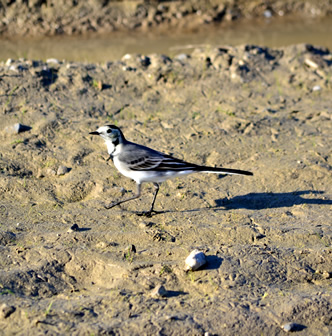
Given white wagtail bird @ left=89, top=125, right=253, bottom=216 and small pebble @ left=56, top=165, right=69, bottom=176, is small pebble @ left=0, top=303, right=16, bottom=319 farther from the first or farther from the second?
small pebble @ left=56, top=165, right=69, bottom=176

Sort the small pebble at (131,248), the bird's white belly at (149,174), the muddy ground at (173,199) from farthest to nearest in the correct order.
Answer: the bird's white belly at (149,174) < the small pebble at (131,248) < the muddy ground at (173,199)

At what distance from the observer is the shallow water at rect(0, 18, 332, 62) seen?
11828mm

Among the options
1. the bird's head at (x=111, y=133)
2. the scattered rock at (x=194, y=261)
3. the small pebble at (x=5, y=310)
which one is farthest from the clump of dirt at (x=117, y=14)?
the small pebble at (x=5, y=310)

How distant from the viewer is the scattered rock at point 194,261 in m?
4.80

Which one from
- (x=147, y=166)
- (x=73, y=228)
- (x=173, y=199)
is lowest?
(x=173, y=199)

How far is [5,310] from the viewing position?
167 inches

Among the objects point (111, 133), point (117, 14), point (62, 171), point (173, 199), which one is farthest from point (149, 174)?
point (117, 14)

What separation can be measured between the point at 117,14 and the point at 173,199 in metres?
8.85

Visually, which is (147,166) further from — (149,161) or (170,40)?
(170,40)

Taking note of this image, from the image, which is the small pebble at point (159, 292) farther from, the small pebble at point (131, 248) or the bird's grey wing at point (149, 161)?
the bird's grey wing at point (149, 161)

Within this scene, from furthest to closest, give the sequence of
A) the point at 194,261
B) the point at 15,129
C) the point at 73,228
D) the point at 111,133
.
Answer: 1. the point at 15,129
2. the point at 111,133
3. the point at 73,228
4. the point at 194,261

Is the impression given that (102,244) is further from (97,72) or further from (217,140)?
(97,72)

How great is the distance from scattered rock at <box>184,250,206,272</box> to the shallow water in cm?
707

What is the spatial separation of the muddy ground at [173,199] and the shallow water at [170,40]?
2652mm
